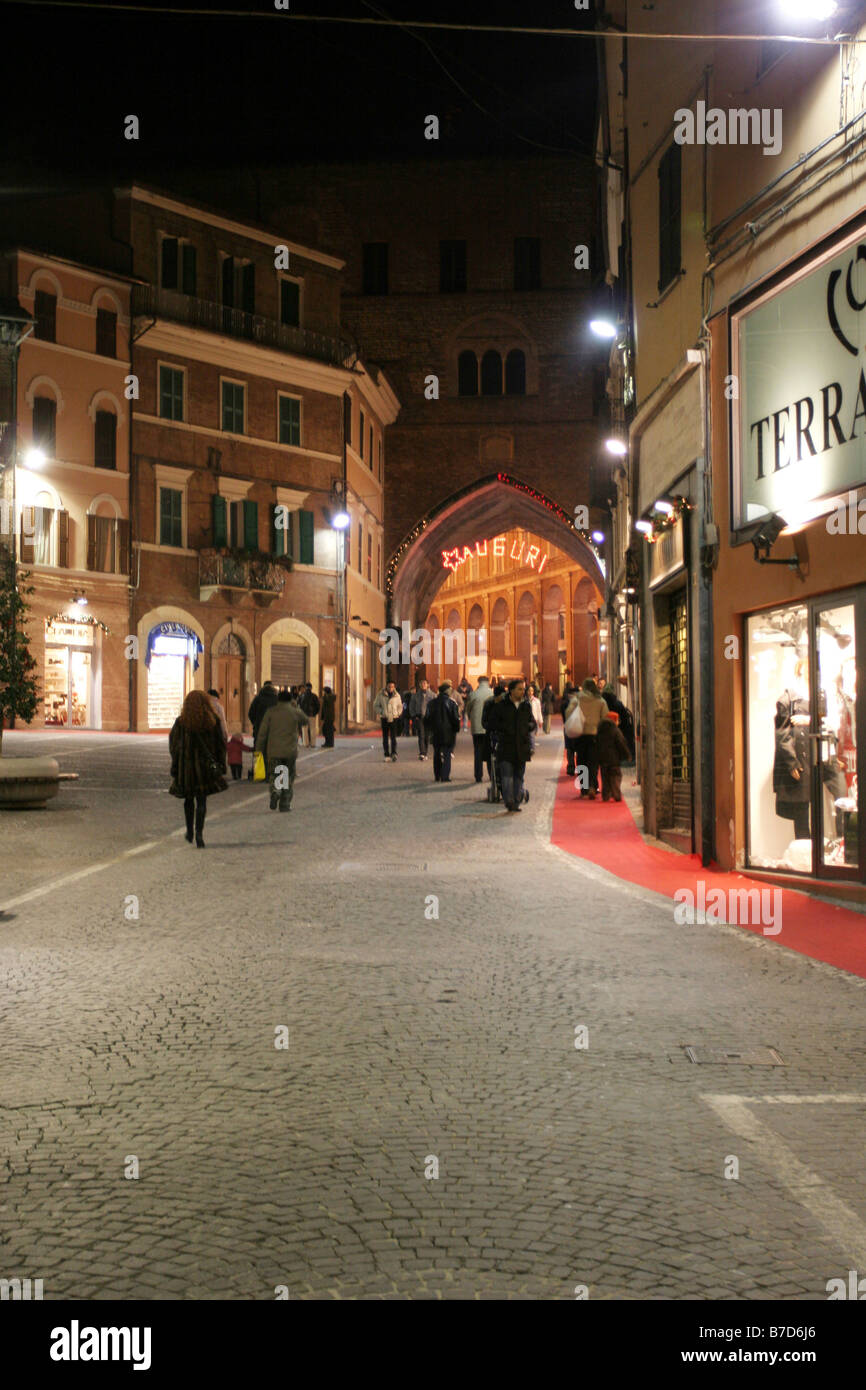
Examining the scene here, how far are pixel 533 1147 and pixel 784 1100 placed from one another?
119 centimetres

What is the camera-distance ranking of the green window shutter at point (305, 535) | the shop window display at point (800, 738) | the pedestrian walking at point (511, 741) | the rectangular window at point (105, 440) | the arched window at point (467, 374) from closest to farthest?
1. the shop window display at point (800, 738)
2. the pedestrian walking at point (511, 741)
3. the rectangular window at point (105, 440)
4. the green window shutter at point (305, 535)
5. the arched window at point (467, 374)

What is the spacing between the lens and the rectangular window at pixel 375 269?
173 feet

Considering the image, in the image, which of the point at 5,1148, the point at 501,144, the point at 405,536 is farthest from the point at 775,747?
the point at 501,144

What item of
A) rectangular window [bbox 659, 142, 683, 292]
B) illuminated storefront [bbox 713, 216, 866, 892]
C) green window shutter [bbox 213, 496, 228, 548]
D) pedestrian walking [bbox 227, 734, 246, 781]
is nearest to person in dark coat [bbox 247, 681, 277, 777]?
pedestrian walking [bbox 227, 734, 246, 781]

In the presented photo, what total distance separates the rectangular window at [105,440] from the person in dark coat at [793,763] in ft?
96.8

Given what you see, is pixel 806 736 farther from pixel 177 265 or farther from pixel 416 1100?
pixel 177 265

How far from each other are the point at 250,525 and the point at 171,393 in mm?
4563

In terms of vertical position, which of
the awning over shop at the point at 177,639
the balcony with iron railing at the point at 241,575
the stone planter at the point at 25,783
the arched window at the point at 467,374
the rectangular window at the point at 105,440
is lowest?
the stone planter at the point at 25,783

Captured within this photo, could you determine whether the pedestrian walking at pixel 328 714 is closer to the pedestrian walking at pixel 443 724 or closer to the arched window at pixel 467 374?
the pedestrian walking at pixel 443 724

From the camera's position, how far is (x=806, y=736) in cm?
1143

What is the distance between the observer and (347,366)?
148 ft

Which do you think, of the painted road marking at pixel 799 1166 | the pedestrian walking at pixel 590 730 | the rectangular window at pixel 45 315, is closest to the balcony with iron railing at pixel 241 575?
the rectangular window at pixel 45 315

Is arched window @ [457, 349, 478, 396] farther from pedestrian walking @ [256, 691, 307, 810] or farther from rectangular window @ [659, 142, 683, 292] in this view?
rectangular window @ [659, 142, 683, 292]

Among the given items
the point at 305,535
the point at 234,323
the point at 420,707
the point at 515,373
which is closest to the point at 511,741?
the point at 420,707
